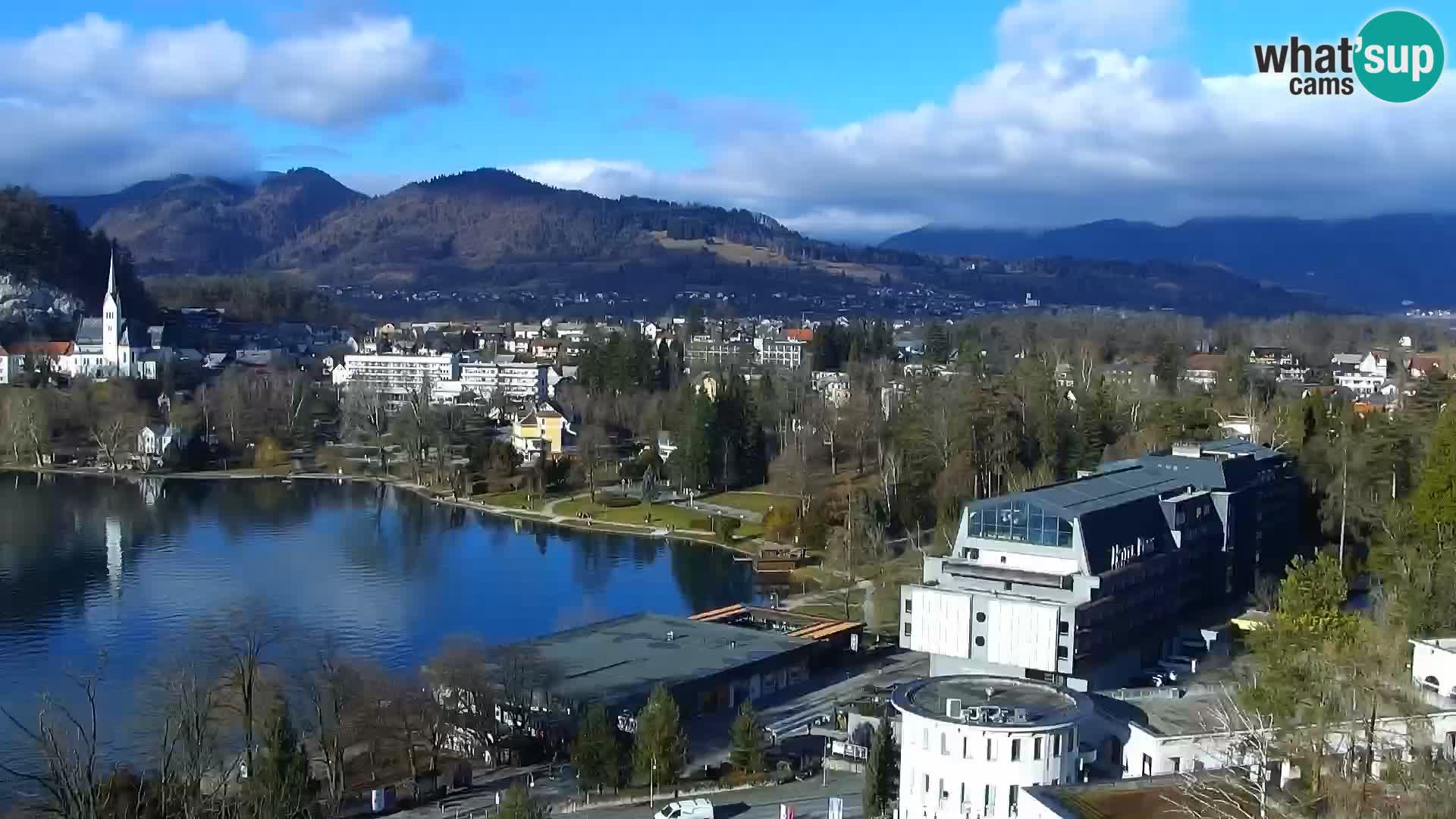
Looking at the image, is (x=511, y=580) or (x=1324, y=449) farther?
(x=511, y=580)

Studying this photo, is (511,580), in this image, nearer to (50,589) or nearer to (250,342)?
(50,589)

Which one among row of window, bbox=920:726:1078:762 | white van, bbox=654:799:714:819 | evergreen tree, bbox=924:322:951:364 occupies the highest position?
evergreen tree, bbox=924:322:951:364

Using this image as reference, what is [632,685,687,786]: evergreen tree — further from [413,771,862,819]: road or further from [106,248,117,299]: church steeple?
[106,248,117,299]: church steeple

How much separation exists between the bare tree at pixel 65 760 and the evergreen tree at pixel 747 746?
384 cm

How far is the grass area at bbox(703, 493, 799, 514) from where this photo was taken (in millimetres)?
21797

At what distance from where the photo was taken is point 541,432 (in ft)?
90.0

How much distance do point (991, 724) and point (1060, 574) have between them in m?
3.37

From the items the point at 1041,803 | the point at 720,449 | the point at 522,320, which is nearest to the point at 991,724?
the point at 1041,803

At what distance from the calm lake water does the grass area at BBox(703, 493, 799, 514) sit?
6.92 feet

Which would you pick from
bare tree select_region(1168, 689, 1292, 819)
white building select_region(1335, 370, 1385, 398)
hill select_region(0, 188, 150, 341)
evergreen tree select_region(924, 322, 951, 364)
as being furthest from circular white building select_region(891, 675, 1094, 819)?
hill select_region(0, 188, 150, 341)

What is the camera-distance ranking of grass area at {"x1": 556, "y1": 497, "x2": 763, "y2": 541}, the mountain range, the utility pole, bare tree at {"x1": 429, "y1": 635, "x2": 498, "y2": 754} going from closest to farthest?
bare tree at {"x1": 429, "y1": 635, "x2": 498, "y2": 754} < the utility pole < grass area at {"x1": 556, "y1": 497, "x2": 763, "y2": 541} < the mountain range

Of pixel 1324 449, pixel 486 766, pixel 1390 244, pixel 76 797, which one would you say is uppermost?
pixel 1390 244

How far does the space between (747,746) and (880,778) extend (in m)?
1.38

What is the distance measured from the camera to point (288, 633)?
13398mm
